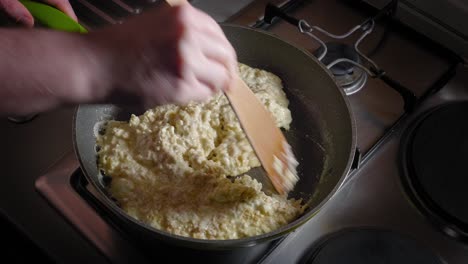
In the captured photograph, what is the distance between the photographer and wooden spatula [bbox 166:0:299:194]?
2.33 feet

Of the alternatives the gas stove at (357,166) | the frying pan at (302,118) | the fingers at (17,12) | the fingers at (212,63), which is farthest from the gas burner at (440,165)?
the fingers at (17,12)

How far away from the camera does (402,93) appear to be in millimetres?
885

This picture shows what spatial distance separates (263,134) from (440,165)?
328mm

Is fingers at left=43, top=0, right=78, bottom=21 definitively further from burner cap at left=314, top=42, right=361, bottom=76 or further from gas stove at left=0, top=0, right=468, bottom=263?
burner cap at left=314, top=42, right=361, bottom=76

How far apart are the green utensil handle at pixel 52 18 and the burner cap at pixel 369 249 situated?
0.50 m

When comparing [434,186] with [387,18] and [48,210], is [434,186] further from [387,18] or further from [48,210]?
[48,210]

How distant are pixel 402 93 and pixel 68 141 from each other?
61 cm

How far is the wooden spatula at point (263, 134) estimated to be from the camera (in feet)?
2.33

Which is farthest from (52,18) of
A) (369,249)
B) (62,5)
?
(369,249)

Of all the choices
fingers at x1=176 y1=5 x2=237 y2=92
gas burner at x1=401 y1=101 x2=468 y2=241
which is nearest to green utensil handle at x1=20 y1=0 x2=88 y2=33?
fingers at x1=176 y1=5 x2=237 y2=92

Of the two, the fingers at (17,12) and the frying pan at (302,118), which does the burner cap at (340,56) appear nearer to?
the frying pan at (302,118)

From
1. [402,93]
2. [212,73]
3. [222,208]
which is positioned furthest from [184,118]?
[402,93]

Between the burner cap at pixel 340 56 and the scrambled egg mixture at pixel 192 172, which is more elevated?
the burner cap at pixel 340 56

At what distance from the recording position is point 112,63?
1.64ft
